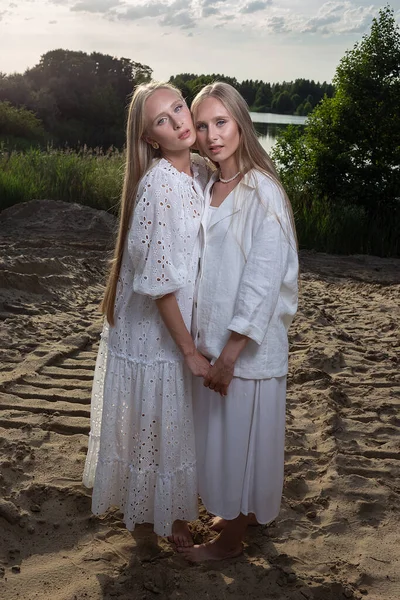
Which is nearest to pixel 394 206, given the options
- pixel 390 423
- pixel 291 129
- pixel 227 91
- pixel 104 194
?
Answer: pixel 291 129

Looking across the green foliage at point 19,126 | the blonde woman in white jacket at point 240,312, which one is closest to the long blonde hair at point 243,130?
the blonde woman in white jacket at point 240,312

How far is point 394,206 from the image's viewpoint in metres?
11.3

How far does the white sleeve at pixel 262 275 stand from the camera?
2516mm

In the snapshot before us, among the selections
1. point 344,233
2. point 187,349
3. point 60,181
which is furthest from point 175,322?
point 60,181

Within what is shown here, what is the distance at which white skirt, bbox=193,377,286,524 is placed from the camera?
106 inches

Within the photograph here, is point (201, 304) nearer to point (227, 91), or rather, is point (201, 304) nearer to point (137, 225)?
point (137, 225)

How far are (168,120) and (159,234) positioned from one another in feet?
1.37

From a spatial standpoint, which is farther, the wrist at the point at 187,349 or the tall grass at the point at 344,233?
the tall grass at the point at 344,233

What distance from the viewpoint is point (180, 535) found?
2.98 m

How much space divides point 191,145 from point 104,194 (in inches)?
373

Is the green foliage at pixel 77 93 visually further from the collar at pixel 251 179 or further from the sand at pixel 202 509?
the collar at pixel 251 179

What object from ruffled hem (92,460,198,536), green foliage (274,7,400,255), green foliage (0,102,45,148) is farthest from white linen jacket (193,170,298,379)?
green foliage (0,102,45,148)

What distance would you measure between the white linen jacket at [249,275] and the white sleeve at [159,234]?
11 cm

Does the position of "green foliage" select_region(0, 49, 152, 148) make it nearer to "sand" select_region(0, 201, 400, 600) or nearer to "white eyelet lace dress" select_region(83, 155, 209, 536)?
"sand" select_region(0, 201, 400, 600)
